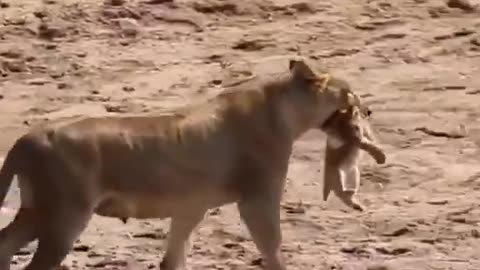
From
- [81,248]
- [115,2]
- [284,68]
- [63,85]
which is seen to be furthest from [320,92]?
[115,2]

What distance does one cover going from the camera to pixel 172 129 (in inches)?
215

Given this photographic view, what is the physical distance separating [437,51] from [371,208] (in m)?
3.24

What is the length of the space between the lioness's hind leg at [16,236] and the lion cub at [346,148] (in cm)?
114

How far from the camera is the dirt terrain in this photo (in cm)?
671

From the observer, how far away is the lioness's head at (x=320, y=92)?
5637 millimetres

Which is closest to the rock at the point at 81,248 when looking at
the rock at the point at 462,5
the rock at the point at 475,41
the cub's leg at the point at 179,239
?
the cub's leg at the point at 179,239

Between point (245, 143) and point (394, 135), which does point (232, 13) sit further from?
point (245, 143)

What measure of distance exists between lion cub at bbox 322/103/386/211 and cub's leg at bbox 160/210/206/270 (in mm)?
534

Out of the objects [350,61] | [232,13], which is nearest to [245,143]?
[350,61]

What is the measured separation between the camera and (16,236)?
17.6 feet

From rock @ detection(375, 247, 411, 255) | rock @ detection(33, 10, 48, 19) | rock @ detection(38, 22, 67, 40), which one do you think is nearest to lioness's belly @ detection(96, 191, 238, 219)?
rock @ detection(375, 247, 411, 255)

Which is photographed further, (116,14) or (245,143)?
(116,14)

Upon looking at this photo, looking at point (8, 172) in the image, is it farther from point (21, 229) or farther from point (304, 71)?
point (304, 71)

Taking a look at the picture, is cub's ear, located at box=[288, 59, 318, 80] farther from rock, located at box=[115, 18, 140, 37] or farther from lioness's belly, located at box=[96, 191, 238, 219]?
rock, located at box=[115, 18, 140, 37]
